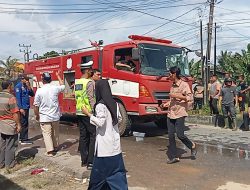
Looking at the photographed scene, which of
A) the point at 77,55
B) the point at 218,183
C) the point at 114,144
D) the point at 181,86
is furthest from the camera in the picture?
the point at 77,55

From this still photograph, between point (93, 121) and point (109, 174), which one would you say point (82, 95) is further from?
point (109, 174)

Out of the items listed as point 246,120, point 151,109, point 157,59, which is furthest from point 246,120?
point 157,59

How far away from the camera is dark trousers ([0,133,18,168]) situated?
24.0ft

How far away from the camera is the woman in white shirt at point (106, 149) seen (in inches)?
172

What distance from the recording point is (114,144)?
175 inches

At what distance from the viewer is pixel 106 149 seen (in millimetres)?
4398

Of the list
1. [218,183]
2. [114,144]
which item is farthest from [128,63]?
[114,144]

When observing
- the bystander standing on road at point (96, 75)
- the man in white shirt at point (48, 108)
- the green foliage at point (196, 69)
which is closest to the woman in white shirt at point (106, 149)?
the bystander standing on road at point (96, 75)

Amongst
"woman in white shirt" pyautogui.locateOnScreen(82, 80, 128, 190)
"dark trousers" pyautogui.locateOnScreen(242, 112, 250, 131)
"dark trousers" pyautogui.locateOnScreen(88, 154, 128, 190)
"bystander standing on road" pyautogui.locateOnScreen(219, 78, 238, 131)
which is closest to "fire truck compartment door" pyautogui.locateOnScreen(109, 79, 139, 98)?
"bystander standing on road" pyautogui.locateOnScreen(219, 78, 238, 131)

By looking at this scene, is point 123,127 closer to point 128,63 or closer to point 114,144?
point 128,63

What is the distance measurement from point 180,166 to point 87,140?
1808 mm

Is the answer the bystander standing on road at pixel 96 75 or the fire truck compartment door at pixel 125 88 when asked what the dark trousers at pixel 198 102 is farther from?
the bystander standing on road at pixel 96 75

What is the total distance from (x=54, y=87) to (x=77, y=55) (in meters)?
4.49

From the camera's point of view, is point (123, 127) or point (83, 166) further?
point (123, 127)
